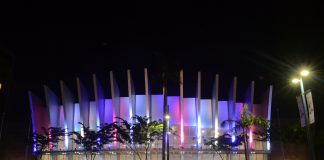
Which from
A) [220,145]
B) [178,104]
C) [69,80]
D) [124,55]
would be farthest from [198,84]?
[69,80]

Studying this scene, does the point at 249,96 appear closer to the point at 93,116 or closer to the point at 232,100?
the point at 232,100

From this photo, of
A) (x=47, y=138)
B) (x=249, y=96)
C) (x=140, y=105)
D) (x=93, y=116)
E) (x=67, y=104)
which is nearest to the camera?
(x=47, y=138)


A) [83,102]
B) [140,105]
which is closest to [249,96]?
[140,105]

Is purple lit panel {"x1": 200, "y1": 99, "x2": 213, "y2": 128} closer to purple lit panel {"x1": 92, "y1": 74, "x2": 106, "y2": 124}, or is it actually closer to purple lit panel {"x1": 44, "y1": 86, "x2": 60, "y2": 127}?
purple lit panel {"x1": 92, "y1": 74, "x2": 106, "y2": 124}

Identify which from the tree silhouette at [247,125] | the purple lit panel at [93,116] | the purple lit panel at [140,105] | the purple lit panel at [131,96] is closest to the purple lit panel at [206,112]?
the tree silhouette at [247,125]

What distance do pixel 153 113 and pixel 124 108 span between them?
4.53 metres

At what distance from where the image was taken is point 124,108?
6128cm

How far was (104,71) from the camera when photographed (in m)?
62.8

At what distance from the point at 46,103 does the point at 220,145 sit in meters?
26.9

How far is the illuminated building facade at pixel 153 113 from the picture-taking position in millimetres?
59531

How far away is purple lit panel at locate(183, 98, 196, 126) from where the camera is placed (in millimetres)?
61469

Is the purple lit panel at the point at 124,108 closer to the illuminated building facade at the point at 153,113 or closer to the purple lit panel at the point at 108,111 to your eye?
the illuminated building facade at the point at 153,113

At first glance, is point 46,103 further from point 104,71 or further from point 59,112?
point 104,71

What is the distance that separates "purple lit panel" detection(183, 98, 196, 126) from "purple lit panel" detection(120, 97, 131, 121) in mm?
8824
